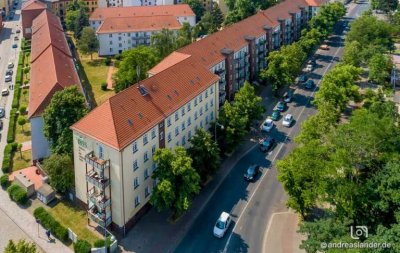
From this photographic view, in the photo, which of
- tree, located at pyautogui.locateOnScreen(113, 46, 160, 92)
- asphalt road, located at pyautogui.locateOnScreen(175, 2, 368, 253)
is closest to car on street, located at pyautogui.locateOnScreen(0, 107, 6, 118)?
tree, located at pyautogui.locateOnScreen(113, 46, 160, 92)

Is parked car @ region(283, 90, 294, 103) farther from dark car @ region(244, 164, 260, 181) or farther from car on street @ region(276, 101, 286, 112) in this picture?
dark car @ region(244, 164, 260, 181)

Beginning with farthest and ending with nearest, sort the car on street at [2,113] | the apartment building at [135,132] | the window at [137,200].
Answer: the car on street at [2,113]
the window at [137,200]
the apartment building at [135,132]

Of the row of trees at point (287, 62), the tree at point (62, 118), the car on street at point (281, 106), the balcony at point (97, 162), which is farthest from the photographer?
the row of trees at point (287, 62)

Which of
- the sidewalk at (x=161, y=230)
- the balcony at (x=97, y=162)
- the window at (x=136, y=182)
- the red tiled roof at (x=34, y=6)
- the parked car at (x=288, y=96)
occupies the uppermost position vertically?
the red tiled roof at (x=34, y=6)

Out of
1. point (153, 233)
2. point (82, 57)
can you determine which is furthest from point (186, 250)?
point (82, 57)

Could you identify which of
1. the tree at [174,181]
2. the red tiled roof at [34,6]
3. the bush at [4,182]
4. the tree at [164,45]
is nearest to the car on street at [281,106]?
the tree at [164,45]

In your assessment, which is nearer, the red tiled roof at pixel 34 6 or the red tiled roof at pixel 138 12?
the red tiled roof at pixel 138 12

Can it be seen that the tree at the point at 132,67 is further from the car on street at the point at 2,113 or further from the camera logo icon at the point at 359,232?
the camera logo icon at the point at 359,232

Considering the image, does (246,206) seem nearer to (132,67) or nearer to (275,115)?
(275,115)
